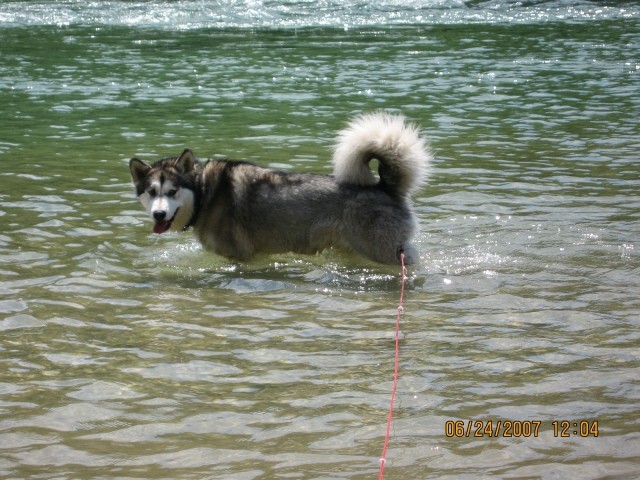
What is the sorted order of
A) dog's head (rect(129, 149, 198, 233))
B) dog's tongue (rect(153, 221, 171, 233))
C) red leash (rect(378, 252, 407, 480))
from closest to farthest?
1. red leash (rect(378, 252, 407, 480))
2. dog's head (rect(129, 149, 198, 233))
3. dog's tongue (rect(153, 221, 171, 233))

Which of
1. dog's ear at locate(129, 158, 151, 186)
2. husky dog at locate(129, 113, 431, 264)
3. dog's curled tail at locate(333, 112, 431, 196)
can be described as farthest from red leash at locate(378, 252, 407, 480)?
dog's ear at locate(129, 158, 151, 186)

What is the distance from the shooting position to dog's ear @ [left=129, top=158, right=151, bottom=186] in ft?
26.4

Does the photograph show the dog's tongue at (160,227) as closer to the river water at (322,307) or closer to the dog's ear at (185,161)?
the river water at (322,307)

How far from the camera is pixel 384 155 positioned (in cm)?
773

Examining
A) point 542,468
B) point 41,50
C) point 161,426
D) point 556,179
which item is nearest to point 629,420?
point 542,468

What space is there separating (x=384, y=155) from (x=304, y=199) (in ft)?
2.79

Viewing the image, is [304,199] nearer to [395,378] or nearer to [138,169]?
[138,169]

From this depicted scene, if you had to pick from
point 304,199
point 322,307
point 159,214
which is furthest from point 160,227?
point 322,307

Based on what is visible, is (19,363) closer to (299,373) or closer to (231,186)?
(299,373)

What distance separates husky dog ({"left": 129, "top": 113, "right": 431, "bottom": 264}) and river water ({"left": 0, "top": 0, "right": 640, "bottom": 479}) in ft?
0.81

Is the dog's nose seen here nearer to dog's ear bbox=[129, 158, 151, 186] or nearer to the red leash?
dog's ear bbox=[129, 158, 151, 186]

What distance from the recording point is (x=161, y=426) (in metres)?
5.09
